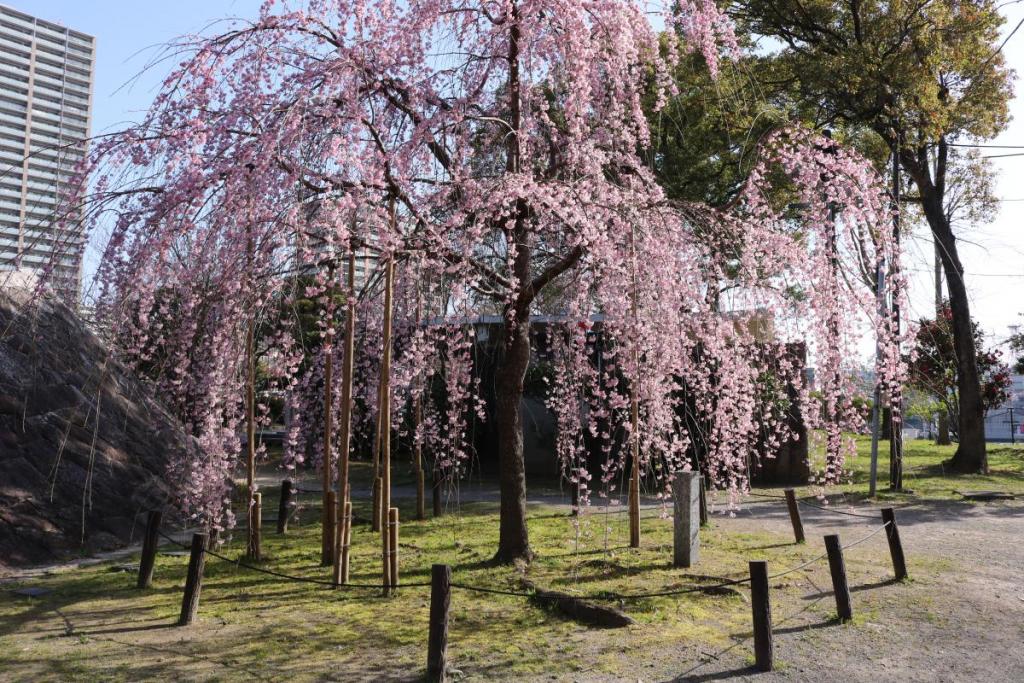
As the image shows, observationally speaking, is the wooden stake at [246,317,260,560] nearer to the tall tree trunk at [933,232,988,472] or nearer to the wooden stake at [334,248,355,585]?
the wooden stake at [334,248,355,585]

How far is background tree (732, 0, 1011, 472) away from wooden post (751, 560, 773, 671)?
9624 mm

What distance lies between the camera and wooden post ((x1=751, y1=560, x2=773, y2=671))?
4961 millimetres

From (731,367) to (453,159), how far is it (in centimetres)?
308

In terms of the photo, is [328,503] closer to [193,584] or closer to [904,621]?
[193,584]

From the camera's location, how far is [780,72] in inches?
591

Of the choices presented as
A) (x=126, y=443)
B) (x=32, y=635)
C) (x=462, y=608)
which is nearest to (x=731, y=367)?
(x=462, y=608)

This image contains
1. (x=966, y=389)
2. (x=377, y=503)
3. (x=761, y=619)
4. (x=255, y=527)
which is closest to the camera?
(x=761, y=619)

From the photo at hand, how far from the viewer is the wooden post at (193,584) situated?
5.90 metres

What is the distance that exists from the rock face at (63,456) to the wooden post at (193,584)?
191cm

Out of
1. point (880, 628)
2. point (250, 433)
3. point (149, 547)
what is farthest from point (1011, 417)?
point (149, 547)

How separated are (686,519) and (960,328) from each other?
11.3 m

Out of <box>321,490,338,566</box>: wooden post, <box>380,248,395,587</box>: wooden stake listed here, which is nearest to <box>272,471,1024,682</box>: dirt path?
<box>380,248,395,587</box>: wooden stake

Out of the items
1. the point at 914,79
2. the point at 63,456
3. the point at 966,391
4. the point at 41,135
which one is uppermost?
the point at 914,79

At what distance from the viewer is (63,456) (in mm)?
9070
